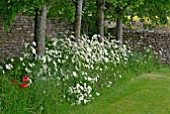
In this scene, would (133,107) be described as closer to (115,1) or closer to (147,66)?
(115,1)

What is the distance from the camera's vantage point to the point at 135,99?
9.06 metres

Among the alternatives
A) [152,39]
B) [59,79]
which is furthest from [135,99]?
[152,39]

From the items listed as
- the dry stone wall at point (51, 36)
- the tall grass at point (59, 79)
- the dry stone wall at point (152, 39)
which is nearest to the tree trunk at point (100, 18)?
the tall grass at point (59, 79)

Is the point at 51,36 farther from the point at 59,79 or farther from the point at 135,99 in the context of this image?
the point at 59,79

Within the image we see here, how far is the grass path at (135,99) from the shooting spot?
792 cm

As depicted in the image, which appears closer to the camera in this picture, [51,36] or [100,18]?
[100,18]

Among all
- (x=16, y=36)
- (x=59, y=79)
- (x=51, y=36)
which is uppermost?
(x=16, y=36)

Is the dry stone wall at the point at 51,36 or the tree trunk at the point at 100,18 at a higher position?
the tree trunk at the point at 100,18

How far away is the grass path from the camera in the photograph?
792 centimetres

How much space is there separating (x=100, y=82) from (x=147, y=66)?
175 inches

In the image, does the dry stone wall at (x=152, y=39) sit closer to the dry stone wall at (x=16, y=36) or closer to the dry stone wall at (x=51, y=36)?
the dry stone wall at (x=51, y=36)

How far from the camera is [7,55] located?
1281cm

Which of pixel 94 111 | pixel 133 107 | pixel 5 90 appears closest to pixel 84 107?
pixel 94 111

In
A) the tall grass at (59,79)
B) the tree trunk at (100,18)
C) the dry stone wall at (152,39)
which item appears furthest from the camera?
the dry stone wall at (152,39)
